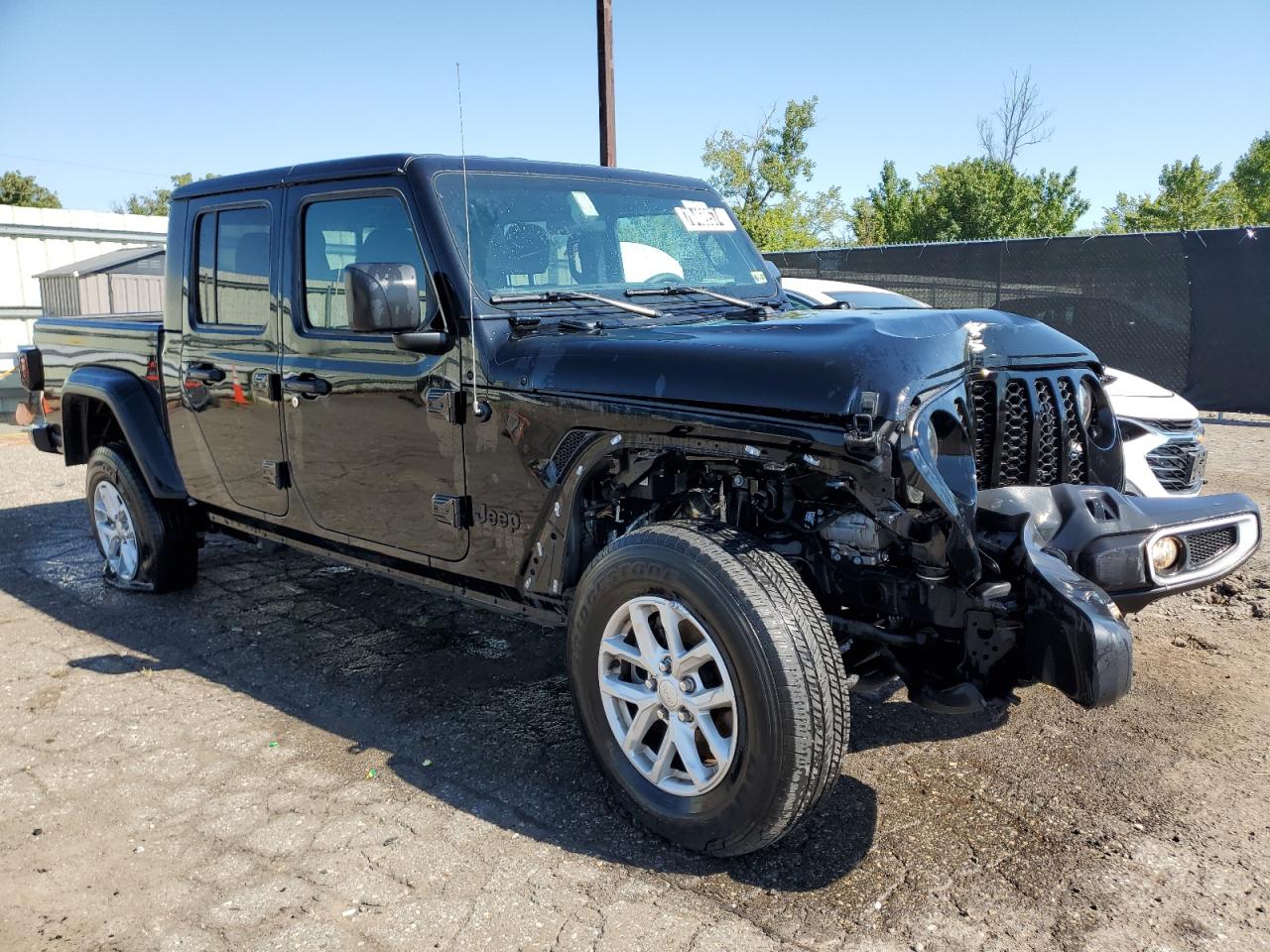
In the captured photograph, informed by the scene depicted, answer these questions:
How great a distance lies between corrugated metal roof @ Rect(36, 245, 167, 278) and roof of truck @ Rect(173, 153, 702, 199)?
12322 mm

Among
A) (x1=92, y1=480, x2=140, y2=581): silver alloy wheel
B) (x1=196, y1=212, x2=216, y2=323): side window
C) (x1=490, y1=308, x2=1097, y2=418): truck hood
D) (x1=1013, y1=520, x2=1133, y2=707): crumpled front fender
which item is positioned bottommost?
(x1=92, y1=480, x2=140, y2=581): silver alloy wheel

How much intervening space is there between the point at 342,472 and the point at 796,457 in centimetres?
203

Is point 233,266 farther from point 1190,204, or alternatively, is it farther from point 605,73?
point 1190,204

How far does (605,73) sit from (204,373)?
9.17 metres

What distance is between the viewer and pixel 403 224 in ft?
11.9

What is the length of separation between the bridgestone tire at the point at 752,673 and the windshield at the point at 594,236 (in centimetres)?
123

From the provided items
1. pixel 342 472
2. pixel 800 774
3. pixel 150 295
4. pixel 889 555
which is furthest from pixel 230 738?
pixel 150 295

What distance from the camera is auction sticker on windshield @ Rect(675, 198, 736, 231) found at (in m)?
4.23

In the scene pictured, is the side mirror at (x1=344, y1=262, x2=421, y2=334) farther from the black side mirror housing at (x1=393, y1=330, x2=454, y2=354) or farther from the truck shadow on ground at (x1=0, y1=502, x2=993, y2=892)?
the truck shadow on ground at (x1=0, y1=502, x2=993, y2=892)

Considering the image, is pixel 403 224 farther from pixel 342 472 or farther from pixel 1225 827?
pixel 1225 827

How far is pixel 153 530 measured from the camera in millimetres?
5312

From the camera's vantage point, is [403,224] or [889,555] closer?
[889,555]

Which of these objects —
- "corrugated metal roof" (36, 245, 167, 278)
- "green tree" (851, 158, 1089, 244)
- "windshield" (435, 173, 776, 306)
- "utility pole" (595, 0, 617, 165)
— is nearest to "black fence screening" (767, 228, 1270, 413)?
"utility pole" (595, 0, 617, 165)

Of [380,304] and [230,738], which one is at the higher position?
[380,304]
